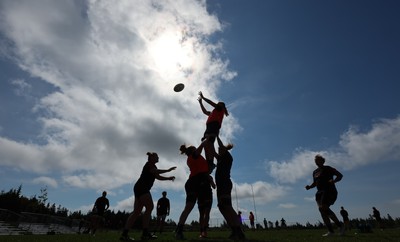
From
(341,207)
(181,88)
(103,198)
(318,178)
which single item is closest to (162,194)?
(103,198)

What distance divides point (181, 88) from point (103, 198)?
A: 26.8 ft

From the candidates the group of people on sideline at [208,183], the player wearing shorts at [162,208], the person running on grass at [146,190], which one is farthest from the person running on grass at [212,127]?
the player wearing shorts at [162,208]

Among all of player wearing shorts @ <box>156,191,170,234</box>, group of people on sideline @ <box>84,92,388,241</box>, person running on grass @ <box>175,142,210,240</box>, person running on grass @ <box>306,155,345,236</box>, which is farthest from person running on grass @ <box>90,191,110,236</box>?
person running on grass @ <box>306,155,345,236</box>

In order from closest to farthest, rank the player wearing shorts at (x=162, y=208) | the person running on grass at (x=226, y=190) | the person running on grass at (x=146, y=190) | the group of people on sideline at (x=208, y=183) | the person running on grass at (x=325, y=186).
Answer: the person running on grass at (x=226, y=190) → the group of people on sideline at (x=208, y=183) → the person running on grass at (x=146, y=190) → the person running on grass at (x=325, y=186) → the player wearing shorts at (x=162, y=208)

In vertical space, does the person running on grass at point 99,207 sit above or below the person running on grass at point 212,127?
below

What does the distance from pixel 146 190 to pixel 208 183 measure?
1841 mm

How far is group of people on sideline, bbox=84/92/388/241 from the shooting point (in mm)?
6533

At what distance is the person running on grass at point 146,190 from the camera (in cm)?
710

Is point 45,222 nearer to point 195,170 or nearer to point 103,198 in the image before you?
point 103,198

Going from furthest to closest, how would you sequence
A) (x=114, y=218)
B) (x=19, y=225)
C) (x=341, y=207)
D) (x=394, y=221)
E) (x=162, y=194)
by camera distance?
(x=114, y=218), (x=394, y=221), (x=19, y=225), (x=341, y=207), (x=162, y=194)

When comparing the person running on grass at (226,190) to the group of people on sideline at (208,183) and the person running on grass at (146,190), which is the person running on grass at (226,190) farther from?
the person running on grass at (146,190)

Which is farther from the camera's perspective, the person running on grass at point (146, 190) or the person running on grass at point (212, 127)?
the person running on grass at point (212, 127)

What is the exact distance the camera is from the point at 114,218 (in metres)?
65.4

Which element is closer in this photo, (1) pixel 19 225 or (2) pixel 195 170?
(2) pixel 195 170
